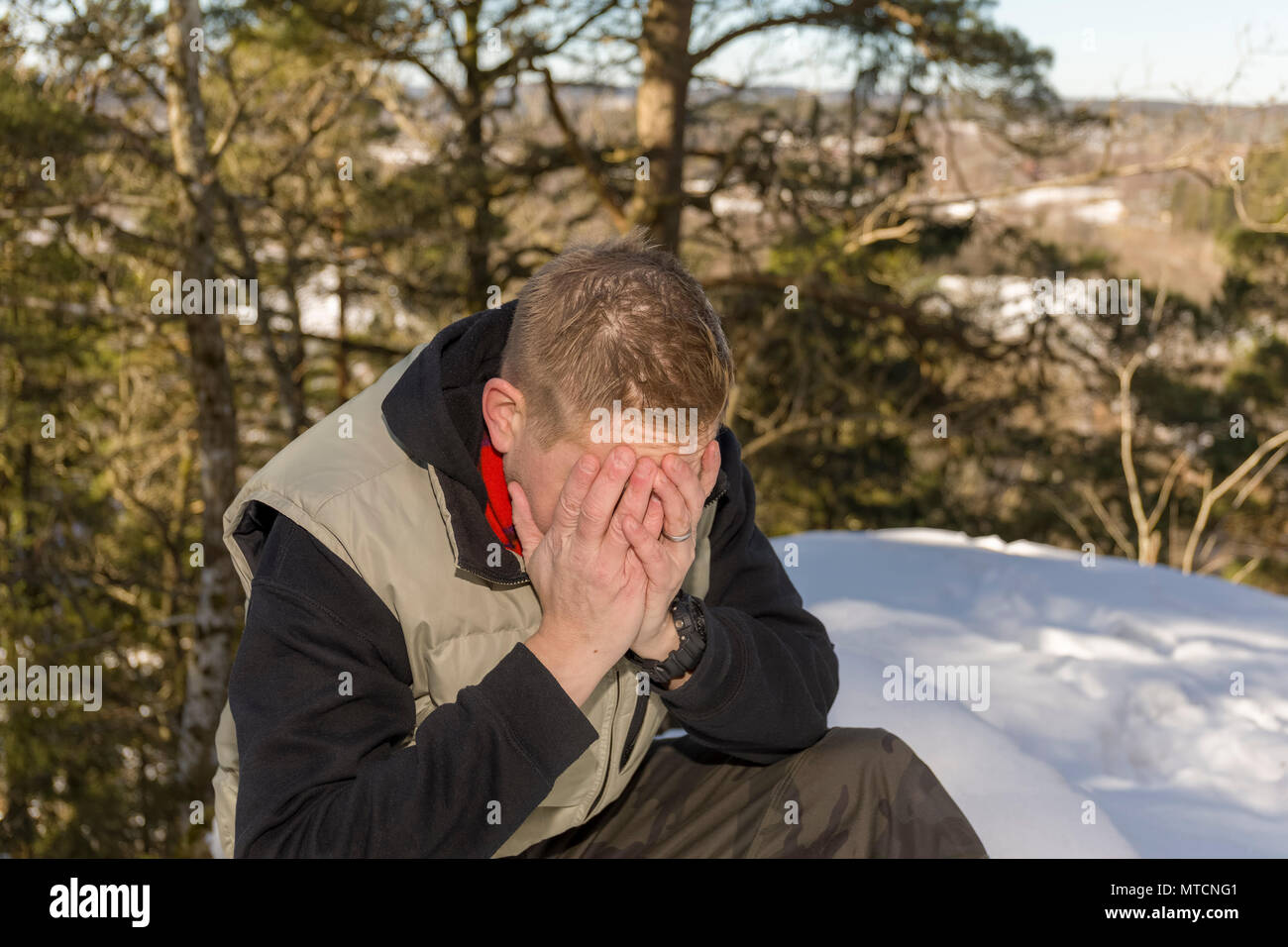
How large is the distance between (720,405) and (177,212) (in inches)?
277

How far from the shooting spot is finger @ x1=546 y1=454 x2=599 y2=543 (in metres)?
1.45

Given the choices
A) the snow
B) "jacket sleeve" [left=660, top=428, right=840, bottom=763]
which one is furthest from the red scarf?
the snow

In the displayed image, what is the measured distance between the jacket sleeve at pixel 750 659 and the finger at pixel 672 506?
0.27 meters

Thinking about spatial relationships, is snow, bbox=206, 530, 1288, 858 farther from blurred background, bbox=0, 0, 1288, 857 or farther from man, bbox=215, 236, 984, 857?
blurred background, bbox=0, 0, 1288, 857

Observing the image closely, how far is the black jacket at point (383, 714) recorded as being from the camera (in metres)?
1.42

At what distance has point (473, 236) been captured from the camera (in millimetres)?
8531

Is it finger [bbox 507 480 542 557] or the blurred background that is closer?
finger [bbox 507 480 542 557]

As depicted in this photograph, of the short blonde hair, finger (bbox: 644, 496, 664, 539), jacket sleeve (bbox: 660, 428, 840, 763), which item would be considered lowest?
jacket sleeve (bbox: 660, 428, 840, 763)

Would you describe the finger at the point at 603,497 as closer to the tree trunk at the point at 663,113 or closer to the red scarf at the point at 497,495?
the red scarf at the point at 497,495

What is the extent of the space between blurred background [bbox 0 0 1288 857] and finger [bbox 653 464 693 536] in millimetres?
5582
